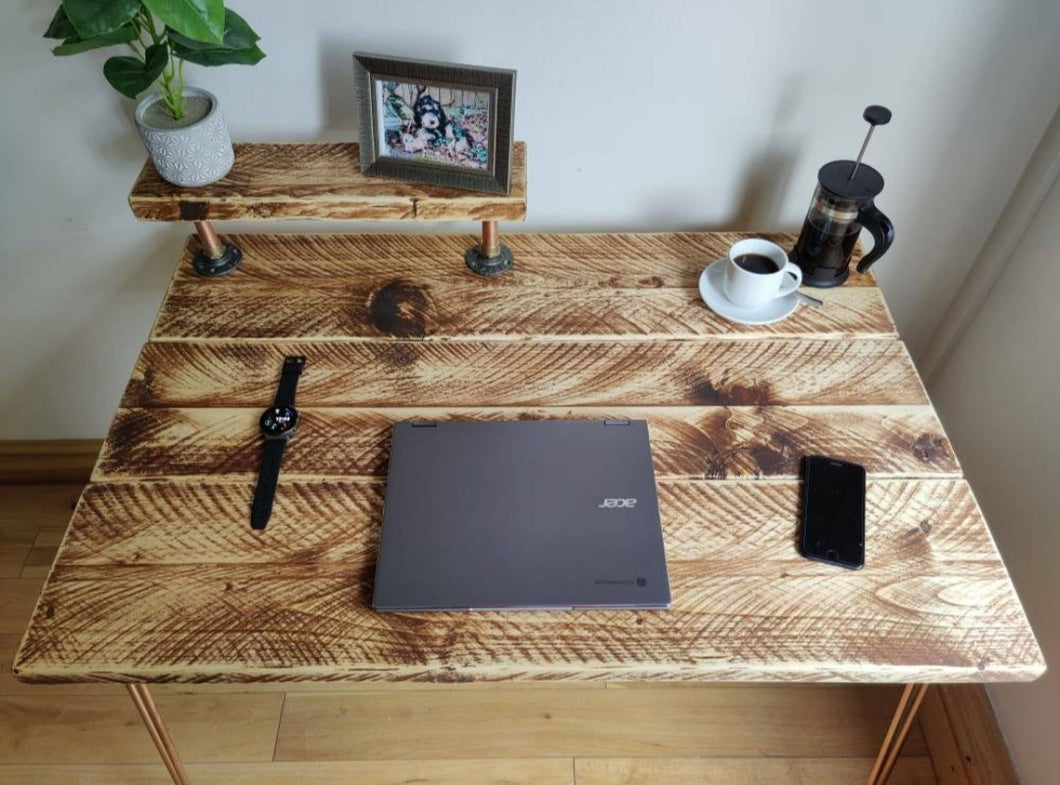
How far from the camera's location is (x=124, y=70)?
884 mm

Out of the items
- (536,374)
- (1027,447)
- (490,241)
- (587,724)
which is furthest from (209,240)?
(1027,447)

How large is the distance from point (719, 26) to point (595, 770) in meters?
1.12

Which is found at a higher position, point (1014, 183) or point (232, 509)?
point (1014, 183)

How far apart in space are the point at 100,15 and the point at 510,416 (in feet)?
1.92

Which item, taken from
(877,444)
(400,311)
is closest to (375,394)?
(400,311)

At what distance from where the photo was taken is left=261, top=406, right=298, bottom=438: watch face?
0.92 m

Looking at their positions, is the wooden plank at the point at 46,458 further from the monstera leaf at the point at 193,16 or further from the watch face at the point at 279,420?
the monstera leaf at the point at 193,16

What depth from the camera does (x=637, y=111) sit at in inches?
42.6

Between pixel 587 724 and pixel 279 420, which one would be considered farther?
pixel 587 724

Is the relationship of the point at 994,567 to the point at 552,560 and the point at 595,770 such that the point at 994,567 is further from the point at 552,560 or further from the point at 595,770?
the point at 595,770

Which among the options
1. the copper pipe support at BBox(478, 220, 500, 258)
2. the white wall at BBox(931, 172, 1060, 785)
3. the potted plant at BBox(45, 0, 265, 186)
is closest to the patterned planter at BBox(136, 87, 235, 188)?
the potted plant at BBox(45, 0, 265, 186)

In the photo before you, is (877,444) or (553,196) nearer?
(877,444)

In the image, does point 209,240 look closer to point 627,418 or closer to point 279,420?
point 279,420

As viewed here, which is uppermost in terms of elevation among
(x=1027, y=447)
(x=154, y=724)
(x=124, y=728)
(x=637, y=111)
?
(x=637, y=111)
